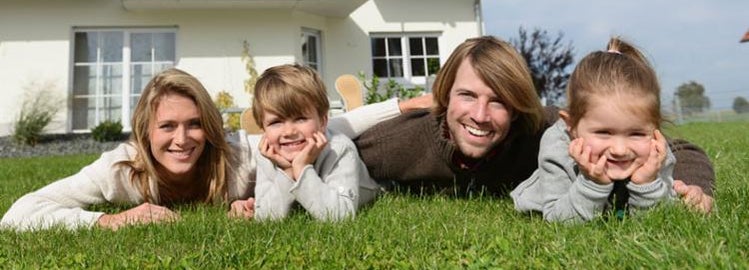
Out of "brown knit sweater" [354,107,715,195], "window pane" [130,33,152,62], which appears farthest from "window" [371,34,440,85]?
"brown knit sweater" [354,107,715,195]

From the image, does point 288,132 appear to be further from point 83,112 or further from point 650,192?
point 83,112

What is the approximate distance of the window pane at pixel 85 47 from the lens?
13.0 meters

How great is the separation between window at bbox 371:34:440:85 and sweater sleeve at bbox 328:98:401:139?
36.2 feet

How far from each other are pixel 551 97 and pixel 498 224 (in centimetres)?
2029

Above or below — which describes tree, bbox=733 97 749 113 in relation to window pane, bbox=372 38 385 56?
below

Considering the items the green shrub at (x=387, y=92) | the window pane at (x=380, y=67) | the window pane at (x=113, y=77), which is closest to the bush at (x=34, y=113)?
the window pane at (x=113, y=77)

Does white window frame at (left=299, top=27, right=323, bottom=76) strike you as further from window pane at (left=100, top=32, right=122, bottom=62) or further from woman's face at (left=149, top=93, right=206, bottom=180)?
woman's face at (left=149, top=93, right=206, bottom=180)

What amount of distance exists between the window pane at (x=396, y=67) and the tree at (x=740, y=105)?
19.9 metres

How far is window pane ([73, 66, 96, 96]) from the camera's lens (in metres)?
12.9

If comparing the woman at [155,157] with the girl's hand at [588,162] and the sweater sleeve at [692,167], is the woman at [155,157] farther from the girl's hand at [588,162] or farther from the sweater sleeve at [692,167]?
the sweater sleeve at [692,167]

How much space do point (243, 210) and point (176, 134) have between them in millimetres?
580

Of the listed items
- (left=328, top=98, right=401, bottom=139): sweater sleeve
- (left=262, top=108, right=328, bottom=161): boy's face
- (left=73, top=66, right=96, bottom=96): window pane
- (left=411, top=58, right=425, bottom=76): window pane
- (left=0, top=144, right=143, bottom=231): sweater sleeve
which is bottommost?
(left=0, top=144, right=143, bottom=231): sweater sleeve

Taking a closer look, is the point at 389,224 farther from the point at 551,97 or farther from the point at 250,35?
the point at 551,97

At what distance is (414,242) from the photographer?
2.29 m
